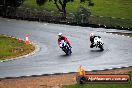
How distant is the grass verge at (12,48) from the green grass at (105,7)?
4555cm

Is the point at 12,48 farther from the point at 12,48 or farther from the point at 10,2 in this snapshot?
the point at 10,2

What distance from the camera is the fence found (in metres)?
49.3

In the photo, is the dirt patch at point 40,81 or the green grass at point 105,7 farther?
the green grass at point 105,7

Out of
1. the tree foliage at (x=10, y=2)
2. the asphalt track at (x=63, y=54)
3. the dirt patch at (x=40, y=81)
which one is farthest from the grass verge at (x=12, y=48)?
the tree foliage at (x=10, y=2)

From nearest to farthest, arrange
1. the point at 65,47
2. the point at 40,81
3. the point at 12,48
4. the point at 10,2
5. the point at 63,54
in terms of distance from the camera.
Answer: the point at 40,81
the point at 65,47
the point at 63,54
the point at 12,48
the point at 10,2

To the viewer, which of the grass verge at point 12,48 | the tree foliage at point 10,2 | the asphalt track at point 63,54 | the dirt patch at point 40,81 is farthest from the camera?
the tree foliage at point 10,2

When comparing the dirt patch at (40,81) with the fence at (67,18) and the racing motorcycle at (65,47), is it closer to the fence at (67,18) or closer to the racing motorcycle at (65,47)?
the racing motorcycle at (65,47)

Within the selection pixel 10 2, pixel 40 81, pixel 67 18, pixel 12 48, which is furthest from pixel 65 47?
pixel 10 2

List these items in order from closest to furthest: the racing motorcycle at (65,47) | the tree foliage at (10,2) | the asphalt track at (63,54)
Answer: the asphalt track at (63,54) → the racing motorcycle at (65,47) → the tree foliage at (10,2)

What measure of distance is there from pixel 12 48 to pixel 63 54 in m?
4.57

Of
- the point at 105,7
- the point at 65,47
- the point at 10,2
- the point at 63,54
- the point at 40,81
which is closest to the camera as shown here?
the point at 40,81

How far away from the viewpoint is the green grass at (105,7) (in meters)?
83.4

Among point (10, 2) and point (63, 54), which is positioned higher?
point (10, 2)

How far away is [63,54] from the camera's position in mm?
31156
